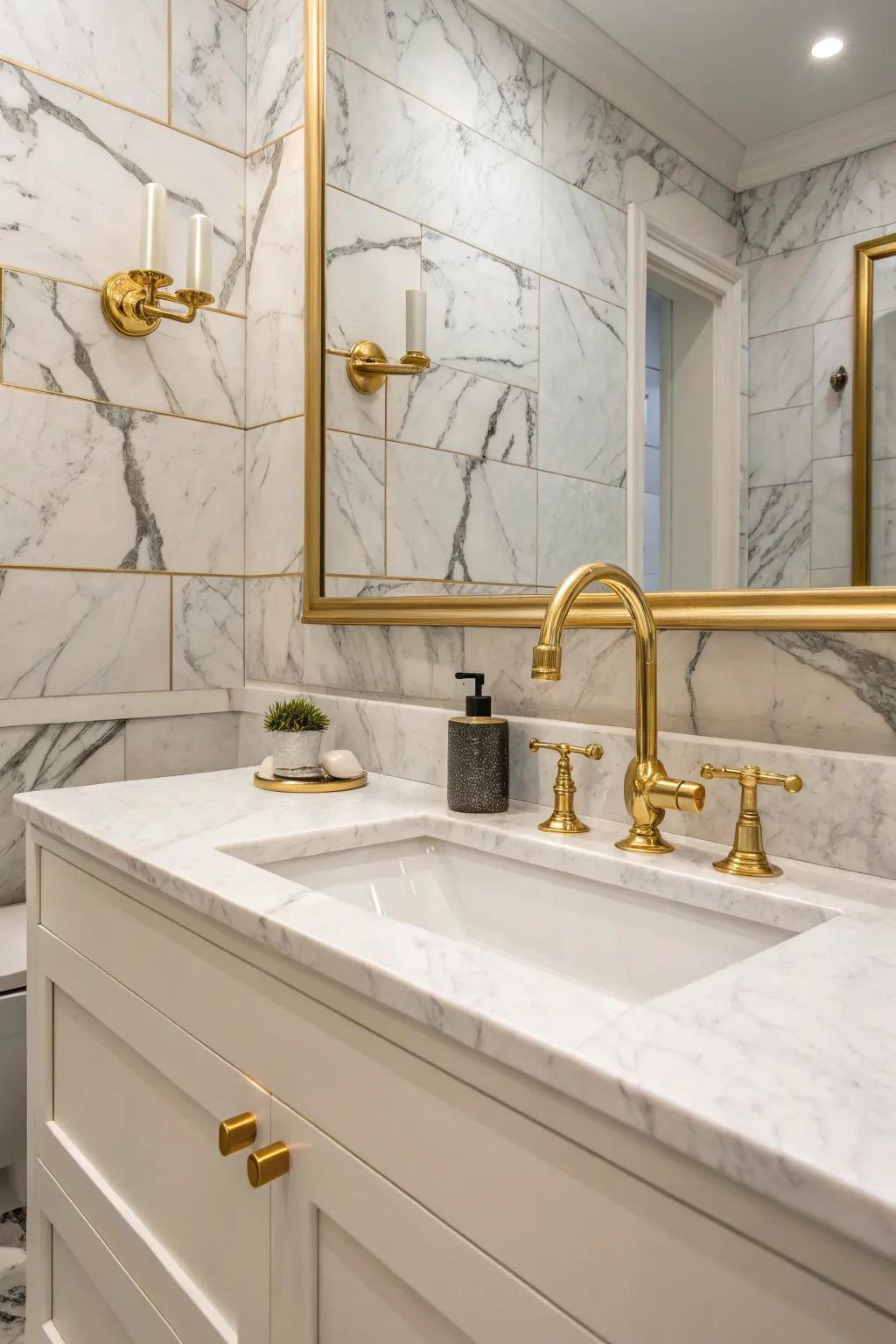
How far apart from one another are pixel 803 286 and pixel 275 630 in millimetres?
1051

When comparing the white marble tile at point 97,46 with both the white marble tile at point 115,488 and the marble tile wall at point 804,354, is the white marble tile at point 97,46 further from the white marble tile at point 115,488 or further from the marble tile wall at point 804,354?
the marble tile wall at point 804,354

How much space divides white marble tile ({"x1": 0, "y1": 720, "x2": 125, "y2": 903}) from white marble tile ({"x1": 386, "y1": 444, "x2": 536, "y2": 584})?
590 mm

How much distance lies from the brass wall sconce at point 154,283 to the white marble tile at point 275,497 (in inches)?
9.4

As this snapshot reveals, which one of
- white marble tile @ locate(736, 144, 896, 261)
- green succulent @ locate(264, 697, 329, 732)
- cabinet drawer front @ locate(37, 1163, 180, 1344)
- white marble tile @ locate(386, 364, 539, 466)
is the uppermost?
white marble tile @ locate(736, 144, 896, 261)

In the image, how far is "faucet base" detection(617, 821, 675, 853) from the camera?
89cm

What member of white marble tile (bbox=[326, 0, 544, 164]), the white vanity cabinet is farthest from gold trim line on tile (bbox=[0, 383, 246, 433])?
the white vanity cabinet

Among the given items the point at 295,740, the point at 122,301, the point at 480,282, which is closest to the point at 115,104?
the point at 122,301

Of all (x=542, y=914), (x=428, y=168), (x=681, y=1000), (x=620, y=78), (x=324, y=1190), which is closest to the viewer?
(x=681, y=1000)

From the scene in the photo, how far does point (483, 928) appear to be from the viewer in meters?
0.97

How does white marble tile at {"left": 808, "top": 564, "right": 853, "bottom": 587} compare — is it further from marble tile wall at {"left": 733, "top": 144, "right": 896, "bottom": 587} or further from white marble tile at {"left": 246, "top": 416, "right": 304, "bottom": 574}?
white marble tile at {"left": 246, "top": 416, "right": 304, "bottom": 574}

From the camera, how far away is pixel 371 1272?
2.03 feet

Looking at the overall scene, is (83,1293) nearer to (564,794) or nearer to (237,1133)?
(237,1133)

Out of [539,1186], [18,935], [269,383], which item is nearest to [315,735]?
[18,935]

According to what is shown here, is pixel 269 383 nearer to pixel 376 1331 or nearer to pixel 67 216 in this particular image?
pixel 67 216
